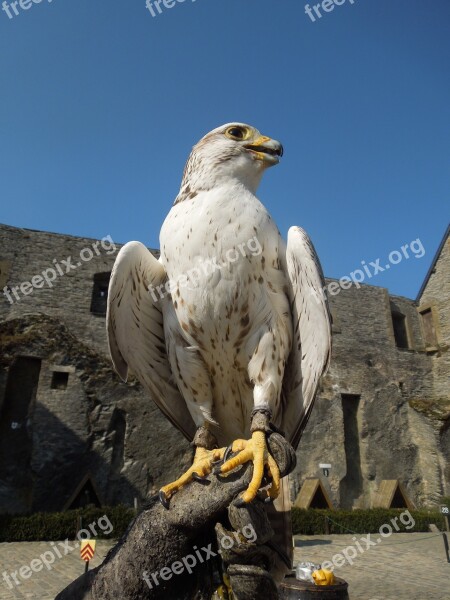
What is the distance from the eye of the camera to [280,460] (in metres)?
1.53

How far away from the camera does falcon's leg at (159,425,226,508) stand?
1540 millimetres

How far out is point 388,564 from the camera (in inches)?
297

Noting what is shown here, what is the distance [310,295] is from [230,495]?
997 millimetres

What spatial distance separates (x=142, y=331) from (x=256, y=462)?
3.60ft

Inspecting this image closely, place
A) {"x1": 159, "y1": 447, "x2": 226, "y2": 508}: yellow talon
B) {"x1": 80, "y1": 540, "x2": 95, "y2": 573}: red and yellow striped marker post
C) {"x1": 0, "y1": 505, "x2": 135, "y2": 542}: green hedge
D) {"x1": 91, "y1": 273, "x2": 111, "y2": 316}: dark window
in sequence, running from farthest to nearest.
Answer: {"x1": 91, "y1": 273, "x2": 111, "y2": 316}: dark window → {"x1": 0, "y1": 505, "x2": 135, "y2": 542}: green hedge → {"x1": 80, "y1": 540, "x2": 95, "y2": 573}: red and yellow striped marker post → {"x1": 159, "y1": 447, "x2": 226, "y2": 508}: yellow talon

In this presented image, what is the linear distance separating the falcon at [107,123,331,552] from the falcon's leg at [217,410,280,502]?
0.17 ft

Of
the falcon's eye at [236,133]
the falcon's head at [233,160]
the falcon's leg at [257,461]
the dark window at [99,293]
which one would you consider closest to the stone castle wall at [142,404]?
the dark window at [99,293]

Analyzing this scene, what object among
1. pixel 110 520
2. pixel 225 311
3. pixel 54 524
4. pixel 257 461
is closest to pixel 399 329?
pixel 110 520

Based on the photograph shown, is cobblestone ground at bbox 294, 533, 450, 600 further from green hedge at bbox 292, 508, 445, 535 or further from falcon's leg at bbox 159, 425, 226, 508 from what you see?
falcon's leg at bbox 159, 425, 226, 508

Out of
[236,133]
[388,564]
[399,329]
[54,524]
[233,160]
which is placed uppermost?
[399,329]

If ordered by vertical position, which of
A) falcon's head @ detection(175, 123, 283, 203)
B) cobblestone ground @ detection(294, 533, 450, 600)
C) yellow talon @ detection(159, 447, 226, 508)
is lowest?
cobblestone ground @ detection(294, 533, 450, 600)

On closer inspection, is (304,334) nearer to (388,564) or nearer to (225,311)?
(225,311)

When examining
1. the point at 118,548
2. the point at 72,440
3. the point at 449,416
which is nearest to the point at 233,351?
the point at 118,548

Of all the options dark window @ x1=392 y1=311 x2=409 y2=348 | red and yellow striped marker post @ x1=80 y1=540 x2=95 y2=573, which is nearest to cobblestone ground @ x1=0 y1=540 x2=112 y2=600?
red and yellow striped marker post @ x1=80 y1=540 x2=95 y2=573
